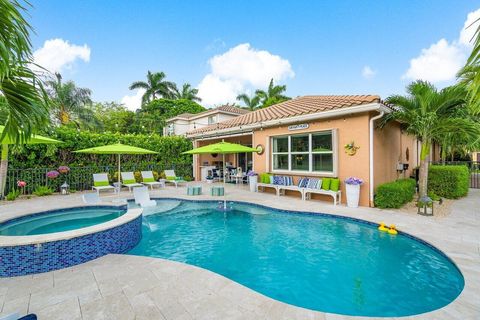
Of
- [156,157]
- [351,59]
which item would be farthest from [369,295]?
[351,59]

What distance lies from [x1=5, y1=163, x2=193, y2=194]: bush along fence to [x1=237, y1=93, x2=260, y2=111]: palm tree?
2354 cm

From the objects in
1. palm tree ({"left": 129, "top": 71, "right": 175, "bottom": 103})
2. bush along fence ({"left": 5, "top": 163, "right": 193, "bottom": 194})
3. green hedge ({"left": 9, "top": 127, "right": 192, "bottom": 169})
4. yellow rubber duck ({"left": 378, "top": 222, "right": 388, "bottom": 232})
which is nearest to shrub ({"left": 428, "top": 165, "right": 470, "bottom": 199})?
yellow rubber duck ({"left": 378, "top": 222, "right": 388, "bottom": 232})

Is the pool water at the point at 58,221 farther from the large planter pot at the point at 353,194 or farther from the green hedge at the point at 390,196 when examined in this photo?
the green hedge at the point at 390,196

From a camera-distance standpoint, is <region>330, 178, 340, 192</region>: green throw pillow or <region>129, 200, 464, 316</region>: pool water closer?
<region>129, 200, 464, 316</region>: pool water

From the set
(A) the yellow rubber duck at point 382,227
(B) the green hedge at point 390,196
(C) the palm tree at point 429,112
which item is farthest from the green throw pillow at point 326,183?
(C) the palm tree at point 429,112

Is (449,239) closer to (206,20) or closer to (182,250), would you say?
(182,250)

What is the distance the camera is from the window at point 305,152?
35.5 ft

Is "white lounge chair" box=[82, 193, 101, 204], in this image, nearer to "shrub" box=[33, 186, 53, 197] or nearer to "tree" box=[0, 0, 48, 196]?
"shrub" box=[33, 186, 53, 197]

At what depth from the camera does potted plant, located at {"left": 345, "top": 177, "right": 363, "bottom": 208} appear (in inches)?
364

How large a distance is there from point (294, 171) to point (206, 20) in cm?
1186

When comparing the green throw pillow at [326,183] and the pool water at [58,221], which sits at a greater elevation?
the green throw pillow at [326,183]

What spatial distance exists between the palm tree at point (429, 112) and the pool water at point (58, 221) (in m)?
11.8

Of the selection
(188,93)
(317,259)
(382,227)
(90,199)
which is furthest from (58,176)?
(188,93)

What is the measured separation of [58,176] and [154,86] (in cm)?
3311
